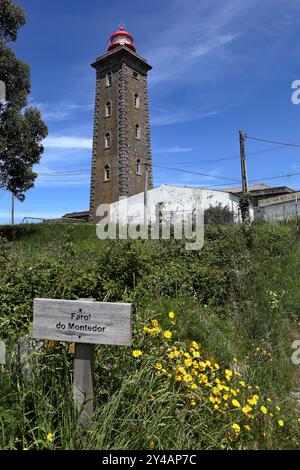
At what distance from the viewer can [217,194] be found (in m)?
28.7

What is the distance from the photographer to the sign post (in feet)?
7.84

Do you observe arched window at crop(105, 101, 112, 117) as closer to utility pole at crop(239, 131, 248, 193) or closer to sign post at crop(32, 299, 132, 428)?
utility pole at crop(239, 131, 248, 193)

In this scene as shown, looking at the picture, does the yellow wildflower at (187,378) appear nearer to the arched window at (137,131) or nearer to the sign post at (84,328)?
the sign post at (84,328)

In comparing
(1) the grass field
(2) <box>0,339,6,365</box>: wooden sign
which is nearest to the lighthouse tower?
(1) the grass field

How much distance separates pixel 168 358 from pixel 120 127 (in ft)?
87.8

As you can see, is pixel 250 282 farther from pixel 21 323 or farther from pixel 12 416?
pixel 12 416

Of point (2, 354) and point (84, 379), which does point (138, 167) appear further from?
point (84, 379)

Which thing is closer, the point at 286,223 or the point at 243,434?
the point at 243,434

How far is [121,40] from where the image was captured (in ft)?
103

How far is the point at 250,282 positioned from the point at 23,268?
155 inches

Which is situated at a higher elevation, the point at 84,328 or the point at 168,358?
the point at 84,328

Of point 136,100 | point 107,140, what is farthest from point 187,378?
point 136,100
